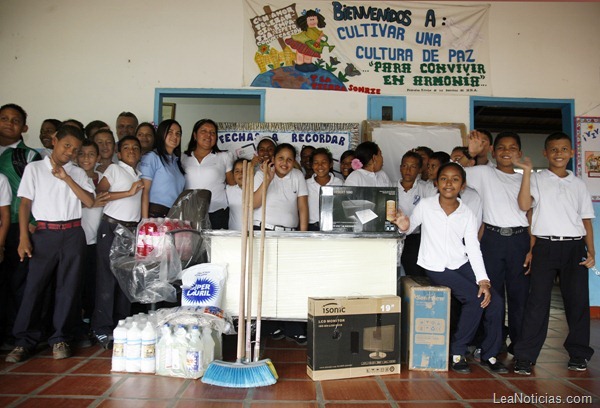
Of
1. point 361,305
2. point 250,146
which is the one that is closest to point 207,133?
point 250,146

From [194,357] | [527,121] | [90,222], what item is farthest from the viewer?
[527,121]

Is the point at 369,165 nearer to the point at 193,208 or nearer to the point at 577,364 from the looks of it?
the point at 193,208

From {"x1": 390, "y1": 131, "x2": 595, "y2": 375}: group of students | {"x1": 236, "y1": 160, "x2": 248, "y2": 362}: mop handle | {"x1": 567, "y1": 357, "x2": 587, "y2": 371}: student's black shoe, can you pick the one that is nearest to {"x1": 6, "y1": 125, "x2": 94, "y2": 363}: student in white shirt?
{"x1": 236, "y1": 160, "x2": 248, "y2": 362}: mop handle

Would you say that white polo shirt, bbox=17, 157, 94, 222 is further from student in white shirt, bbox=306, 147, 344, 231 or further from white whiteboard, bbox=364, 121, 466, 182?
white whiteboard, bbox=364, 121, 466, 182

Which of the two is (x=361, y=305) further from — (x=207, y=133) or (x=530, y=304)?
(x=207, y=133)

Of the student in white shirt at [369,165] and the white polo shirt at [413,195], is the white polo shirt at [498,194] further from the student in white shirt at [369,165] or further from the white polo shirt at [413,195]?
the student in white shirt at [369,165]

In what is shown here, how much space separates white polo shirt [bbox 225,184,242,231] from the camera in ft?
12.4

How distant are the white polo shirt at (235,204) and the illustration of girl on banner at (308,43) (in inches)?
68.7

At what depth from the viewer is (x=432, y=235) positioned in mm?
2957

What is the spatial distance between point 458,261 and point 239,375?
4.97 ft

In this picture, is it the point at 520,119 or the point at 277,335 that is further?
the point at 520,119

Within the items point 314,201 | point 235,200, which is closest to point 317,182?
point 314,201

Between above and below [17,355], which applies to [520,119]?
above

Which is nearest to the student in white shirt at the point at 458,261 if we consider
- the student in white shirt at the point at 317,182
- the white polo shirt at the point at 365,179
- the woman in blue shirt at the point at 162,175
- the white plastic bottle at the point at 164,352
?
the white polo shirt at the point at 365,179
